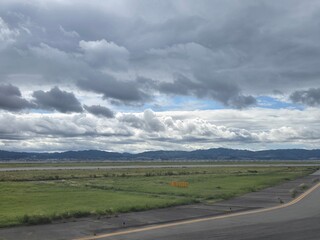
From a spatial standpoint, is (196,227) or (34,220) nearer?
(196,227)

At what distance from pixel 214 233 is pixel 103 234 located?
4026 millimetres

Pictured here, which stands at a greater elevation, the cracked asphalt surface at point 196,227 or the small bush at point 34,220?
the small bush at point 34,220

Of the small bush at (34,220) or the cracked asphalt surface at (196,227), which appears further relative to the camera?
the small bush at (34,220)

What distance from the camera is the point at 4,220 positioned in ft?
57.6

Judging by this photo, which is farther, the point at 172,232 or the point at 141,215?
the point at 141,215

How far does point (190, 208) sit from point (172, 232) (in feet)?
25.2

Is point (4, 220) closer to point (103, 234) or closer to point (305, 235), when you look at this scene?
point (103, 234)

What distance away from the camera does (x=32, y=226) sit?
54.2ft

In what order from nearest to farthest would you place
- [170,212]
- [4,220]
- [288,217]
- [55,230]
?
[55,230] < [4,220] < [288,217] < [170,212]

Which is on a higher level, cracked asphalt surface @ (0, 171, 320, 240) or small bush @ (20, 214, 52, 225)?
small bush @ (20, 214, 52, 225)

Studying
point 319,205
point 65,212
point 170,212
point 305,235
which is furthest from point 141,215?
point 319,205

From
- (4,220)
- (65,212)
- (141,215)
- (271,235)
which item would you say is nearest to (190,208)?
(141,215)

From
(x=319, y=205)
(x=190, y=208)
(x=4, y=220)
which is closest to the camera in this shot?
(x=4, y=220)

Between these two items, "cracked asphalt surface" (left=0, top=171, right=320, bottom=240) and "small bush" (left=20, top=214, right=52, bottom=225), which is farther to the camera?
"small bush" (left=20, top=214, right=52, bottom=225)
